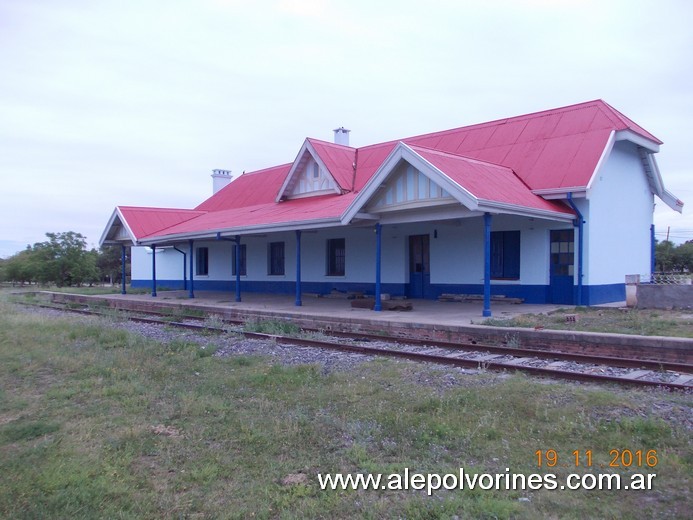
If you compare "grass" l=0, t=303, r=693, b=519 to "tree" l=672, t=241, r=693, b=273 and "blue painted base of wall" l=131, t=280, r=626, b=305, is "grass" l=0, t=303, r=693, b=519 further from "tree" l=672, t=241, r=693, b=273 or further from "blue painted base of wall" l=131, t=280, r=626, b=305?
"tree" l=672, t=241, r=693, b=273

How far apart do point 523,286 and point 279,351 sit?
29.9 ft

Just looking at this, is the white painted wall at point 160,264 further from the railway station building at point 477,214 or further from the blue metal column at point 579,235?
the blue metal column at point 579,235

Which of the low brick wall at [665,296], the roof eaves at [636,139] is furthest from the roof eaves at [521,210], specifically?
the roof eaves at [636,139]

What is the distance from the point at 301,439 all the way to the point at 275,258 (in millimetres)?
20839

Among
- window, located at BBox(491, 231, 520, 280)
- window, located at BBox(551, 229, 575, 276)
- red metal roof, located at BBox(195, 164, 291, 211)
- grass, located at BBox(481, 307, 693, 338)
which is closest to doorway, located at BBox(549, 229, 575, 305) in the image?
window, located at BBox(551, 229, 575, 276)

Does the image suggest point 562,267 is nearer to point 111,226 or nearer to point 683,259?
point 111,226

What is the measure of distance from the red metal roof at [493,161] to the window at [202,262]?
3135mm

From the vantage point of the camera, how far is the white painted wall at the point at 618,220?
17.0 m

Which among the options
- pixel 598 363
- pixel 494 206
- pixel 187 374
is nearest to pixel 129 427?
pixel 187 374

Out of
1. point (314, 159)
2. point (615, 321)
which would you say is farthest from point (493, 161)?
point (615, 321)

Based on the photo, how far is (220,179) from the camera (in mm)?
35188

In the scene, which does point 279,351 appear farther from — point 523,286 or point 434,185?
point 523,286

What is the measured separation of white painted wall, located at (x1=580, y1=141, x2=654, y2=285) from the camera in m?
17.0

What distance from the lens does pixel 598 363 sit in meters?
9.48
